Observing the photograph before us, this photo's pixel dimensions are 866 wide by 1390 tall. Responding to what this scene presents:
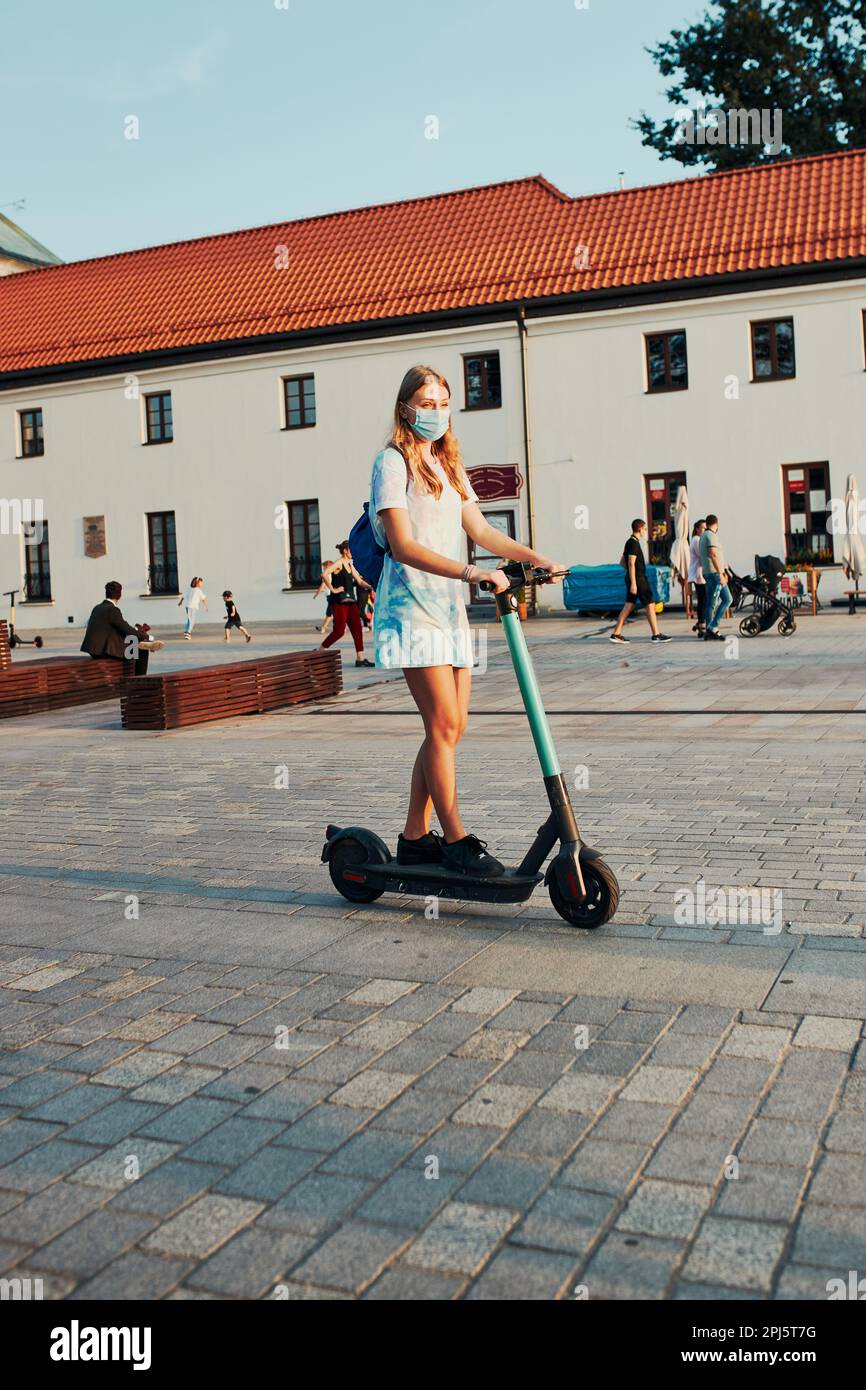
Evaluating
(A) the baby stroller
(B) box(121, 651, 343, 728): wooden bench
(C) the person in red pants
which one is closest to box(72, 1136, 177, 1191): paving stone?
(B) box(121, 651, 343, 728): wooden bench

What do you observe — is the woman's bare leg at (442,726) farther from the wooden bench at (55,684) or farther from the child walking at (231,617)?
the child walking at (231,617)

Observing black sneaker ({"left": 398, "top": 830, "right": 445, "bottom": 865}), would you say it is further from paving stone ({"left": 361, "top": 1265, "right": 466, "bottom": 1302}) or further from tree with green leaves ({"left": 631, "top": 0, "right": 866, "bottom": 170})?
tree with green leaves ({"left": 631, "top": 0, "right": 866, "bottom": 170})

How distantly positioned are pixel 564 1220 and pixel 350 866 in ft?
9.08

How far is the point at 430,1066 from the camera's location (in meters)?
3.63

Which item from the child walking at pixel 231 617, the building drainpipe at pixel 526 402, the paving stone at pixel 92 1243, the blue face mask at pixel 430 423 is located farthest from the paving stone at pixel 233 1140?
the building drainpipe at pixel 526 402

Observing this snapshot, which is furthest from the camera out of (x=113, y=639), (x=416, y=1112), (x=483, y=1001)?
(x=113, y=639)

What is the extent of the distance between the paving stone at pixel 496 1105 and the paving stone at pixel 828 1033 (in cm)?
80

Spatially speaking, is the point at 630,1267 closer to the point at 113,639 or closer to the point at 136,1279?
the point at 136,1279

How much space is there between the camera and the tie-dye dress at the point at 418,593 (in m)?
4.98

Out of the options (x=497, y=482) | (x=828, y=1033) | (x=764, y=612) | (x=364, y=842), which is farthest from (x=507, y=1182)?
(x=497, y=482)

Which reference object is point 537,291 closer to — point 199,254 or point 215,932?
point 199,254

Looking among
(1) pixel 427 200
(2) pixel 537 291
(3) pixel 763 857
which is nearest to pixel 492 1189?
(3) pixel 763 857

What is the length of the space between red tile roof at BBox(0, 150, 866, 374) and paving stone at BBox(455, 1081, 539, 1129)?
91.2 feet
